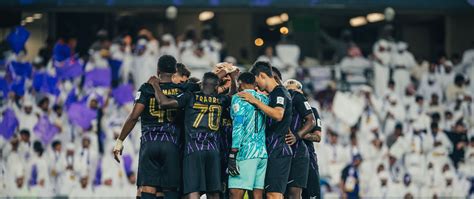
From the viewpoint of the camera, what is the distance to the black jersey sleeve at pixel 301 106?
18.4m

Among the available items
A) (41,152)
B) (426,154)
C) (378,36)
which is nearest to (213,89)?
(41,152)

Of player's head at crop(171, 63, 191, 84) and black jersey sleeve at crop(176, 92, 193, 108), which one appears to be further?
player's head at crop(171, 63, 191, 84)

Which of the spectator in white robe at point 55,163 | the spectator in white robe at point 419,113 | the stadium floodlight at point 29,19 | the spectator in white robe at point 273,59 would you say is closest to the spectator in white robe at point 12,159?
the spectator in white robe at point 55,163

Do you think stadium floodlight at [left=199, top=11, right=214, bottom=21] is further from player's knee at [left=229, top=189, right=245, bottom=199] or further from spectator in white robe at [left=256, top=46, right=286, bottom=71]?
player's knee at [left=229, top=189, right=245, bottom=199]

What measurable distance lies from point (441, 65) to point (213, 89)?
19816 mm

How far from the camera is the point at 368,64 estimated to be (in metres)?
36.5

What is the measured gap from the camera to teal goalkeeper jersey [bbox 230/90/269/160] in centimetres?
1755

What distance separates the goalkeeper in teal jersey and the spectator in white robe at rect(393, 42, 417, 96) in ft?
61.3

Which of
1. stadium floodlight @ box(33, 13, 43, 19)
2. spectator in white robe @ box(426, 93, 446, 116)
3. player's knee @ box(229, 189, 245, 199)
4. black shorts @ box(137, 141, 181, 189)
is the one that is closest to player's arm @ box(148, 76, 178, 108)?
black shorts @ box(137, 141, 181, 189)

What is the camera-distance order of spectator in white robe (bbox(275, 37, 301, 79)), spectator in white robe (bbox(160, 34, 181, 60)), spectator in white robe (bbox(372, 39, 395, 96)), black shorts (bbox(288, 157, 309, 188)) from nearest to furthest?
1. black shorts (bbox(288, 157, 309, 188))
2. spectator in white robe (bbox(160, 34, 181, 60))
3. spectator in white robe (bbox(275, 37, 301, 79))
4. spectator in white robe (bbox(372, 39, 395, 96))

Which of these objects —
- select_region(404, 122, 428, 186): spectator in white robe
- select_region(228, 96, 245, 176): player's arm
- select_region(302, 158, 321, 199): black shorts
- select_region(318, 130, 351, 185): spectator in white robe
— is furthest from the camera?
select_region(404, 122, 428, 186): spectator in white robe

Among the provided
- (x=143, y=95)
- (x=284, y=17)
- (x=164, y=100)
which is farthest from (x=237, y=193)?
(x=284, y=17)

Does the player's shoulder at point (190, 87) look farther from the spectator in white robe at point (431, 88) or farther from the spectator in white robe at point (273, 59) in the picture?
the spectator in white robe at point (431, 88)

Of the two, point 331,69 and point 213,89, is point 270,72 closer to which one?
point 213,89
